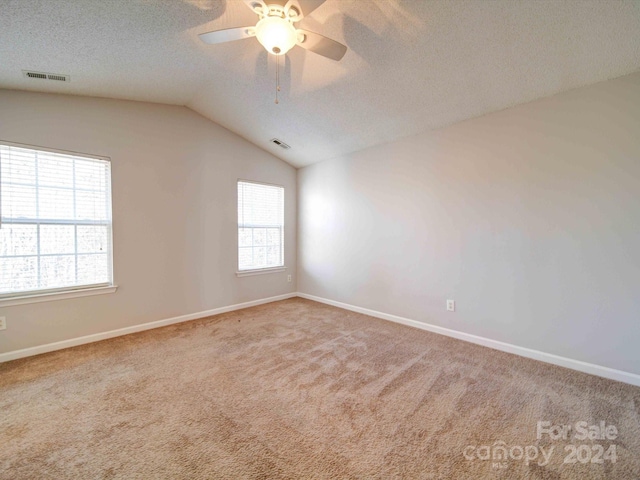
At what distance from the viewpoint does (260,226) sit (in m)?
4.59

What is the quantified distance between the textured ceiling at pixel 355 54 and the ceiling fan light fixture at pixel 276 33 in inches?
19.6

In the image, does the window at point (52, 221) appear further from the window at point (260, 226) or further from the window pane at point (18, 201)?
the window at point (260, 226)

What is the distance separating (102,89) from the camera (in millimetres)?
2826

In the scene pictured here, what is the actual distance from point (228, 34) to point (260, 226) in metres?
3.04

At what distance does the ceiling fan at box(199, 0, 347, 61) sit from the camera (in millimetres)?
1645

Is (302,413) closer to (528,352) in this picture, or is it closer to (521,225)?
(528,352)

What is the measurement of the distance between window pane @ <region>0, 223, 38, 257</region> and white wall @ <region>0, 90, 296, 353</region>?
0.54m

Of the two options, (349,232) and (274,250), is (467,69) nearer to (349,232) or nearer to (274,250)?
(349,232)

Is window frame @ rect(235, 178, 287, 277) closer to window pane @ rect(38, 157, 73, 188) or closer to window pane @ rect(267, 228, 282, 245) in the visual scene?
window pane @ rect(267, 228, 282, 245)

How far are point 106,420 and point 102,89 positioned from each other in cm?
311

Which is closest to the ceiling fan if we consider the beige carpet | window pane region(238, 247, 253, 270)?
the beige carpet

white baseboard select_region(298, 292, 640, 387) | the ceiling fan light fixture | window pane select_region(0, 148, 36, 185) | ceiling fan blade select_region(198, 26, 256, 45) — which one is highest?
ceiling fan blade select_region(198, 26, 256, 45)

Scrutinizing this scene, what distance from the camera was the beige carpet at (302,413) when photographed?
143 centimetres

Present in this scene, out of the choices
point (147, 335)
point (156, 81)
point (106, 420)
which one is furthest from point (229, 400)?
point (156, 81)
